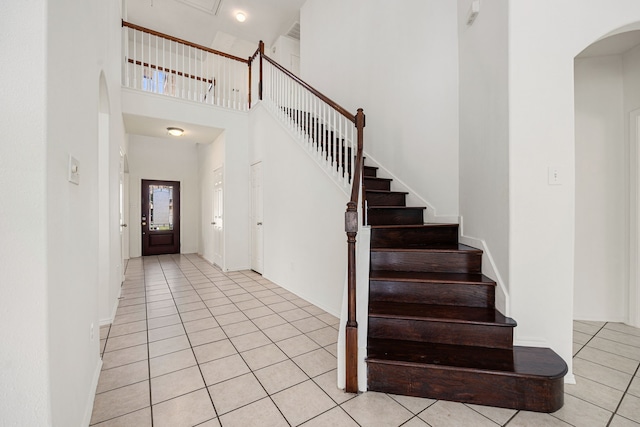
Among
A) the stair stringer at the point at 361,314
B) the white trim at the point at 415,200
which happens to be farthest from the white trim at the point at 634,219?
the stair stringer at the point at 361,314

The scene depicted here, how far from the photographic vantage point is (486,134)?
2.34 m

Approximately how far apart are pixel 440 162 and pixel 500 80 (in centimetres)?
119

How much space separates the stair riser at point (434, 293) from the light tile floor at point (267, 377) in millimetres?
658

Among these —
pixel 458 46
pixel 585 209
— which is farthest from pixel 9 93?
pixel 585 209

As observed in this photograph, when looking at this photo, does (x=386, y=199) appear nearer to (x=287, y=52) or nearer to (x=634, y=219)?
(x=634, y=219)

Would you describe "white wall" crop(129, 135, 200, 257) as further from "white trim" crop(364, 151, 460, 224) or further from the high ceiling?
"white trim" crop(364, 151, 460, 224)

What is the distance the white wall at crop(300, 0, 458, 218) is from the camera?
3.14m

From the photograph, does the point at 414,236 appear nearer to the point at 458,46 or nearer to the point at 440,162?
the point at 440,162

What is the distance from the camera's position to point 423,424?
1.50 metres

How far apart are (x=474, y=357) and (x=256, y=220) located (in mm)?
4024

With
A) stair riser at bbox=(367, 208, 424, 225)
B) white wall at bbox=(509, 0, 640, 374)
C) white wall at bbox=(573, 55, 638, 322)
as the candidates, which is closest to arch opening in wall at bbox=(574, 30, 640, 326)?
white wall at bbox=(573, 55, 638, 322)

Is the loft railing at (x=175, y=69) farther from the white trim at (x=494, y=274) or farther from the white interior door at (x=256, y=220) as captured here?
the white trim at (x=494, y=274)

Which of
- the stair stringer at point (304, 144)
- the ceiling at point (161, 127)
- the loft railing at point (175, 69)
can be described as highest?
the loft railing at point (175, 69)

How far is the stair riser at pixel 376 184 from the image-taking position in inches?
138
